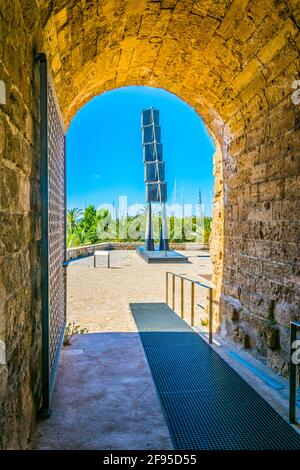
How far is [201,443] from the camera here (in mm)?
2670

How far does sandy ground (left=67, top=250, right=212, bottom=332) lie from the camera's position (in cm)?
715

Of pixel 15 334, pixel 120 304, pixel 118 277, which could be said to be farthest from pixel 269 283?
pixel 118 277

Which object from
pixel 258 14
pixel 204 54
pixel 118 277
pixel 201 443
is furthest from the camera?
pixel 118 277

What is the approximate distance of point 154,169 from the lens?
21391 millimetres

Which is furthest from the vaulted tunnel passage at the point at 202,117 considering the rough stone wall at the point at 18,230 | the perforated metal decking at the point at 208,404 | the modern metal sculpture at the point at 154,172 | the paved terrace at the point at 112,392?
the modern metal sculpture at the point at 154,172

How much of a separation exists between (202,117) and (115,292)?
220 inches

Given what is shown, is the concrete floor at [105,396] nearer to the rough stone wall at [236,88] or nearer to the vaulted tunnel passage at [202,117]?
the vaulted tunnel passage at [202,117]

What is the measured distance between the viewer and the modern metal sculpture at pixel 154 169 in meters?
21.4

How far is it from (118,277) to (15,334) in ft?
36.7

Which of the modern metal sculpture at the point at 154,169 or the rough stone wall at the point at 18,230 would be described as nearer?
the rough stone wall at the point at 18,230

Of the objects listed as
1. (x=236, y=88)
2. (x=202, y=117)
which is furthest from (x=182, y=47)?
(x=202, y=117)

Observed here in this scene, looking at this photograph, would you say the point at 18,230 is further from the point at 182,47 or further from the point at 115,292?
the point at 115,292

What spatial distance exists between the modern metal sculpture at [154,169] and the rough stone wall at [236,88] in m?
15.5

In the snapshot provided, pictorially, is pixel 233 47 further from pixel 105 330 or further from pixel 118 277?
pixel 118 277
